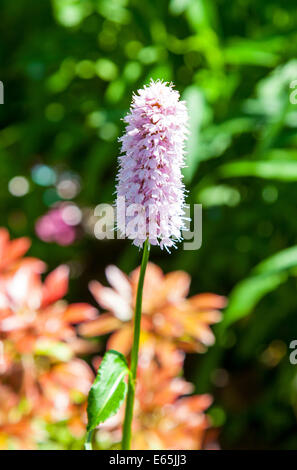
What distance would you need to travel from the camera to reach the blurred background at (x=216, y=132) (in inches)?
48.9

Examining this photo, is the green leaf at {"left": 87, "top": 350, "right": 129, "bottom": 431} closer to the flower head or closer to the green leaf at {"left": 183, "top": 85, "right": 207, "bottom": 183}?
the flower head

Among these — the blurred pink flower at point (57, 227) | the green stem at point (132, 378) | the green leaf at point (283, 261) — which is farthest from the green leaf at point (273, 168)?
the blurred pink flower at point (57, 227)

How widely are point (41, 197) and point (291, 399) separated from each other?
3.52 feet

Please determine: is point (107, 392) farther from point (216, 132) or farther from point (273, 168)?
point (216, 132)

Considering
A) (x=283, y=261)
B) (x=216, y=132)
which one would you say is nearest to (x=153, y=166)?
(x=283, y=261)

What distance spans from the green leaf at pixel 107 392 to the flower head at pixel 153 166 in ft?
0.45

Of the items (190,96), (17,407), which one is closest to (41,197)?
(190,96)

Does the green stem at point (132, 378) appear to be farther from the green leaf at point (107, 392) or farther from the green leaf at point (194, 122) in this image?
the green leaf at point (194, 122)

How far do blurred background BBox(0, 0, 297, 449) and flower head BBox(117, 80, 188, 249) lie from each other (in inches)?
25.2

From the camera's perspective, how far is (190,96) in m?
1.23

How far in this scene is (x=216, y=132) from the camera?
124cm

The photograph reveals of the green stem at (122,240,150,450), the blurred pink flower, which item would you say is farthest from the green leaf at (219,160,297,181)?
the blurred pink flower

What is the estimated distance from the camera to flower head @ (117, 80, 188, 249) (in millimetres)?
400

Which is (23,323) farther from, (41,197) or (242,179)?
(41,197)
